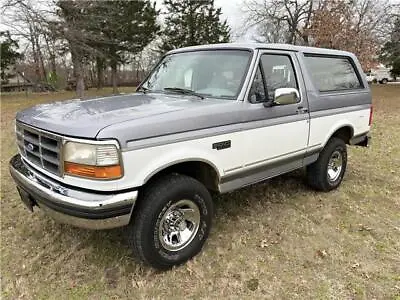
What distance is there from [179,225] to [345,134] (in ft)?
10.5

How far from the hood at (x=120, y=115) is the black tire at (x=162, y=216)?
0.50 m

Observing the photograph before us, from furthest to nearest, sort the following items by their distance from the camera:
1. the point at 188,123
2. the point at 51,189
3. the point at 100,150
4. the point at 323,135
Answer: the point at 323,135, the point at 188,123, the point at 51,189, the point at 100,150

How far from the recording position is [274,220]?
4148 millimetres

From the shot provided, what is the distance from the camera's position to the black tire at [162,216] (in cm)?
290

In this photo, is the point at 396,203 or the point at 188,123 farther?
the point at 396,203

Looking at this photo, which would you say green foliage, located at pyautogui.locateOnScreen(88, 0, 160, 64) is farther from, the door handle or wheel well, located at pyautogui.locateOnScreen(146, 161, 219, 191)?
wheel well, located at pyautogui.locateOnScreen(146, 161, 219, 191)

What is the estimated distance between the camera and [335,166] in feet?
17.0

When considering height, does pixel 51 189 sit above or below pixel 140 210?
above

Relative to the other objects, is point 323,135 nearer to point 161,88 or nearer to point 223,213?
point 223,213

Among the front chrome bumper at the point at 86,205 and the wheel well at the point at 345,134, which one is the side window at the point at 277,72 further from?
the front chrome bumper at the point at 86,205

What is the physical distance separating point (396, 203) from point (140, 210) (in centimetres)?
358

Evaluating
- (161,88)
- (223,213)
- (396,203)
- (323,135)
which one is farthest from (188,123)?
(396,203)

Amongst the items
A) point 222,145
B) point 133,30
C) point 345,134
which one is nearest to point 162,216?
point 222,145

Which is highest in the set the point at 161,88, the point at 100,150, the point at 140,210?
the point at 161,88
